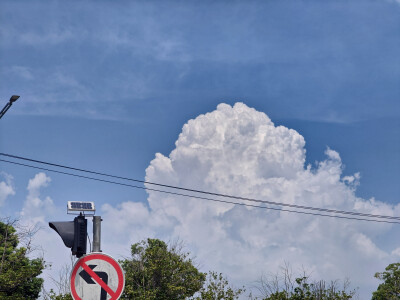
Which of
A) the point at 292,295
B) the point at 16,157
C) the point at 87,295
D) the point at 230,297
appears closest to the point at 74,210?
the point at 87,295

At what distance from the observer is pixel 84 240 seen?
6855 mm

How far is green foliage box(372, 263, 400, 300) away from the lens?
A: 50156 millimetres

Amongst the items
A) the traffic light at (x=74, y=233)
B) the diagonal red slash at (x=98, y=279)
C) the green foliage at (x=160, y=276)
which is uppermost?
the green foliage at (x=160, y=276)

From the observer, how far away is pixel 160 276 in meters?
41.4

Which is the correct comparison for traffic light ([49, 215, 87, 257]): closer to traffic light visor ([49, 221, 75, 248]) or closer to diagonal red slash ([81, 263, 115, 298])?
traffic light visor ([49, 221, 75, 248])

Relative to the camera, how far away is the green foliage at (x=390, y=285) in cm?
5016

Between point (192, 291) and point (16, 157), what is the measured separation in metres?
25.0

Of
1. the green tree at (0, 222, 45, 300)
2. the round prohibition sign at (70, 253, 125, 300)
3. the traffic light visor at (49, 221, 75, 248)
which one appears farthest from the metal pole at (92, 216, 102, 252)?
the green tree at (0, 222, 45, 300)

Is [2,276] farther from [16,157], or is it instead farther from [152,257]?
[16,157]

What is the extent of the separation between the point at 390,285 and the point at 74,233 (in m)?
49.0

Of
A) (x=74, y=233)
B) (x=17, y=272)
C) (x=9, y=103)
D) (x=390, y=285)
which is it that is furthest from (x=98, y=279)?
(x=390, y=285)

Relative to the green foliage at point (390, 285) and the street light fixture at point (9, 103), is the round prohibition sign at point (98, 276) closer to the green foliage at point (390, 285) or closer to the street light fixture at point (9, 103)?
the street light fixture at point (9, 103)

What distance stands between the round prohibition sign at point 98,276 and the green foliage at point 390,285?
47.4 meters

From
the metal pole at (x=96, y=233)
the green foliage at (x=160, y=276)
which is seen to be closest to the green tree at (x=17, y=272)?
the green foliage at (x=160, y=276)
